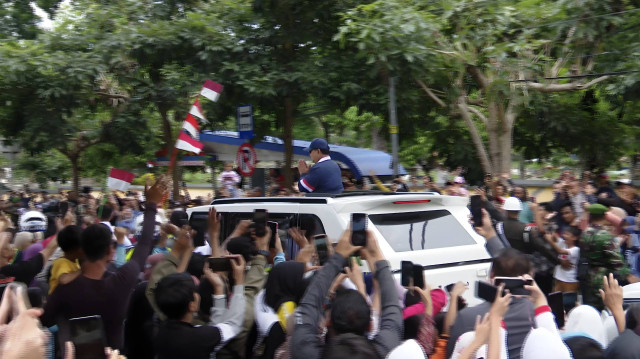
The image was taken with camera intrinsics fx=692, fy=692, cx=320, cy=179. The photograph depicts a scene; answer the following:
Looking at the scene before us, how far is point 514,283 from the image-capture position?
3.36 metres

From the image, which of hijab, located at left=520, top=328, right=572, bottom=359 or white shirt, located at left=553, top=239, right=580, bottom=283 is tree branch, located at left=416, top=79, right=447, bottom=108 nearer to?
white shirt, located at left=553, top=239, right=580, bottom=283

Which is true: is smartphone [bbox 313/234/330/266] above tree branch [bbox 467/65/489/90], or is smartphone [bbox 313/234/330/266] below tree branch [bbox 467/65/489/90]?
below

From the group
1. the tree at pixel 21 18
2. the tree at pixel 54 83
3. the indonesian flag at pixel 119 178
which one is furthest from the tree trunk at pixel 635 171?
the indonesian flag at pixel 119 178

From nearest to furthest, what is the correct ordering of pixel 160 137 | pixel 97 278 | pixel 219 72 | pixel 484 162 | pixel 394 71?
pixel 97 278, pixel 394 71, pixel 219 72, pixel 484 162, pixel 160 137

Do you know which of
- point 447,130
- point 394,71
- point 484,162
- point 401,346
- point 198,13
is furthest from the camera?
point 447,130

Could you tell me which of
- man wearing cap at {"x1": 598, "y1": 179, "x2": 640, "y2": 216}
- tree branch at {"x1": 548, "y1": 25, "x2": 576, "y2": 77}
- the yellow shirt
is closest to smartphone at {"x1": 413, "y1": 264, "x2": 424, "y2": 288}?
the yellow shirt

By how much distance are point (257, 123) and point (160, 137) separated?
26.1ft

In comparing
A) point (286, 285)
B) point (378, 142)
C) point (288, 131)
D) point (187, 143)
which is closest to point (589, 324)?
point (286, 285)

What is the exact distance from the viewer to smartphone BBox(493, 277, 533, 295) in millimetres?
3361

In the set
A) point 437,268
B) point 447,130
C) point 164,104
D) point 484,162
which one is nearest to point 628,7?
point 484,162

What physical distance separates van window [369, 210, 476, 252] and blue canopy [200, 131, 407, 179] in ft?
34.1

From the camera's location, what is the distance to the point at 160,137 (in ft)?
67.9

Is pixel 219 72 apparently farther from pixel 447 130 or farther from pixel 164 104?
pixel 447 130

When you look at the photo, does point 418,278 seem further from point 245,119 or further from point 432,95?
point 432,95
